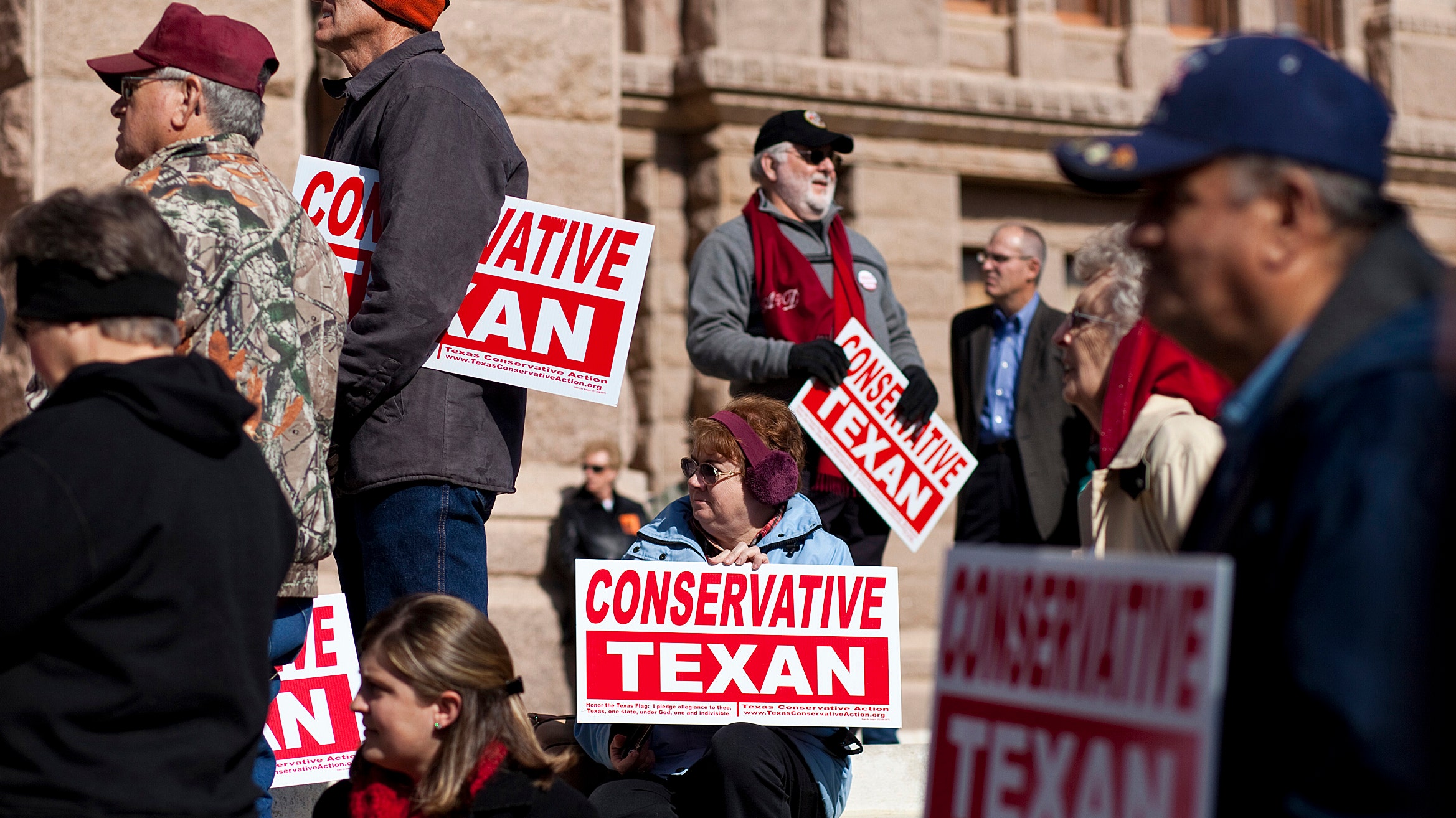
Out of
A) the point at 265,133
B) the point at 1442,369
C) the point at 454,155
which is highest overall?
the point at 265,133

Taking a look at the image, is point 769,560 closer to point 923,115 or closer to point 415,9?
point 415,9

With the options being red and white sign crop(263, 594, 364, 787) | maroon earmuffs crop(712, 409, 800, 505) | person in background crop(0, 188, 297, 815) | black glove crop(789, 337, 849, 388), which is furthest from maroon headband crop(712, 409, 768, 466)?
person in background crop(0, 188, 297, 815)

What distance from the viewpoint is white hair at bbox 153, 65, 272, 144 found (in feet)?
11.0

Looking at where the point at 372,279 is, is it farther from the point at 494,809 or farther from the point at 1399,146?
the point at 1399,146

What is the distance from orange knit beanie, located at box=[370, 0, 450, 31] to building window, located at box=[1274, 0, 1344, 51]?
10190 millimetres

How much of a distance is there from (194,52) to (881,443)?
2.73 m

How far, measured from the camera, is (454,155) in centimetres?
371

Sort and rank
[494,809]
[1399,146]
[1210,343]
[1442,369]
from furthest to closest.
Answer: [1399,146], [494,809], [1210,343], [1442,369]

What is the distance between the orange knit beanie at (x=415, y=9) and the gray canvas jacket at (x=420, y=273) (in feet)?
0.15

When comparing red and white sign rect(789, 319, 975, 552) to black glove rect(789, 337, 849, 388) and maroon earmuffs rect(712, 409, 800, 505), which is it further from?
maroon earmuffs rect(712, 409, 800, 505)

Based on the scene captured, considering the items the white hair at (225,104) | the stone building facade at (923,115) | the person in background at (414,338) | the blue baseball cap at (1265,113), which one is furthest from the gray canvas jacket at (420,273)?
the stone building facade at (923,115)

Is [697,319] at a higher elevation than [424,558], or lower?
higher

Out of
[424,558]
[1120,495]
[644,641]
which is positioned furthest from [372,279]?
[1120,495]

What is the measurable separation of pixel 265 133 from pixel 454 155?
2.93m
